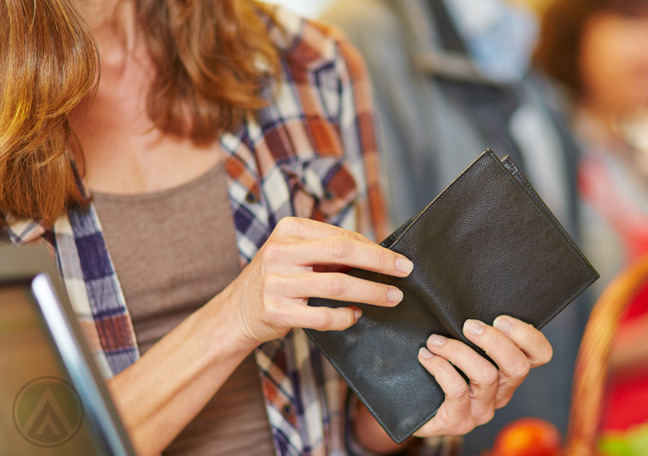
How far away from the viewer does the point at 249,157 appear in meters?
0.85

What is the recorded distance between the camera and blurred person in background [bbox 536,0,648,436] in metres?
2.01

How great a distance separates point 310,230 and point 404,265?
3.4 inches

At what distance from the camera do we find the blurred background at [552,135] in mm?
1188

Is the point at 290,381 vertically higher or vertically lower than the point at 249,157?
lower

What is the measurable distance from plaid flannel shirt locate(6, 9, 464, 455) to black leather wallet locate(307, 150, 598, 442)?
0.18 m

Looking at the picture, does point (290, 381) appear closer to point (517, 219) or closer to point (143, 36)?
point (517, 219)

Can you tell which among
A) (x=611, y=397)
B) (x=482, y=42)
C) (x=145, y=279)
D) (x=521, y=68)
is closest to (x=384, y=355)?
(x=145, y=279)

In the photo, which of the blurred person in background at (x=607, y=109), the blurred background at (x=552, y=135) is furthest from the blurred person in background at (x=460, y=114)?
the blurred person in background at (x=607, y=109)

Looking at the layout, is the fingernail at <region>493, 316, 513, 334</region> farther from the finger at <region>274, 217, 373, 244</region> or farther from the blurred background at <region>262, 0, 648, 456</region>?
the blurred background at <region>262, 0, 648, 456</region>

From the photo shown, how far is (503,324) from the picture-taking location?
2.07ft

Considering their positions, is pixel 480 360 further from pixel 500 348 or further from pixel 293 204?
pixel 293 204

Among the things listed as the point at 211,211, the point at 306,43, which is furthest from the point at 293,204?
the point at 306,43

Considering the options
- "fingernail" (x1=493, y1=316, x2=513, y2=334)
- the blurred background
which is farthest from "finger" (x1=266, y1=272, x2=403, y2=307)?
the blurred background

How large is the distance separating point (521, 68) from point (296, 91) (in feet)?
4.57
